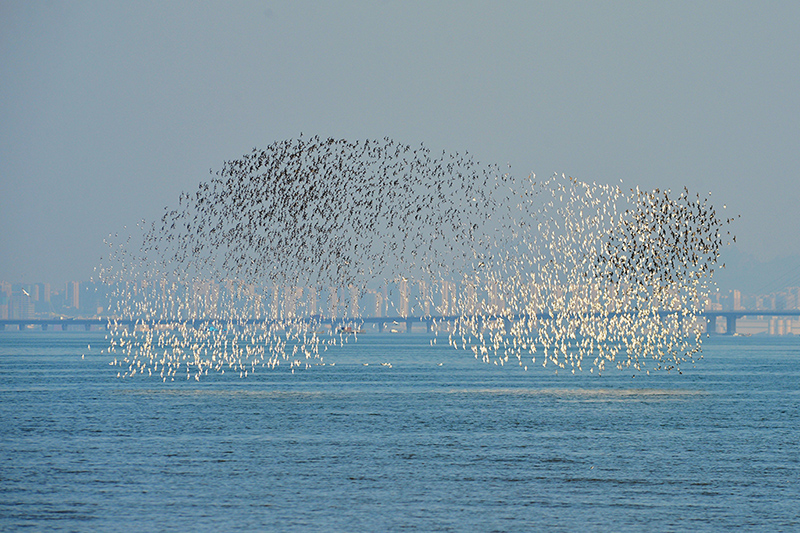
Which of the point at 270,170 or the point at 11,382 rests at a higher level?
the point at 270,170

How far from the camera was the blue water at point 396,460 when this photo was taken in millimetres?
33125

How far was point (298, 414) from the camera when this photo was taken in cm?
6750

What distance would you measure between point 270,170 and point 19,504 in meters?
33.3

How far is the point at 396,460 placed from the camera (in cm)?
4572

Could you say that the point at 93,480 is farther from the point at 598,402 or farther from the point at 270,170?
the point at 598,402

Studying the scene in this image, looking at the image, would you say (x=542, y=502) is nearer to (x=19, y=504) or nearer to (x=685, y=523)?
(x=685, y=523)

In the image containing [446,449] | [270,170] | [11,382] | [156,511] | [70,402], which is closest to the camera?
[156,511]

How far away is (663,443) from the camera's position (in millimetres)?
52469

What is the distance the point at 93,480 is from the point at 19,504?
Answer: 4.93 metres

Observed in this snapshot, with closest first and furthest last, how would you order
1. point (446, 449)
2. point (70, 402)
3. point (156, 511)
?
point (156, 511), point (446, 449), point (70, 402)

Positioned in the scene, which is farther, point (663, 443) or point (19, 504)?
point (663, 443)

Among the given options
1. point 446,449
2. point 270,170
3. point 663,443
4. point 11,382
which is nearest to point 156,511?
point 446,449

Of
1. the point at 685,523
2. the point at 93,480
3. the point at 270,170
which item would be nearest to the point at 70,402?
the point at 270,170

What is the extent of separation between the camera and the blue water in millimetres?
33125
